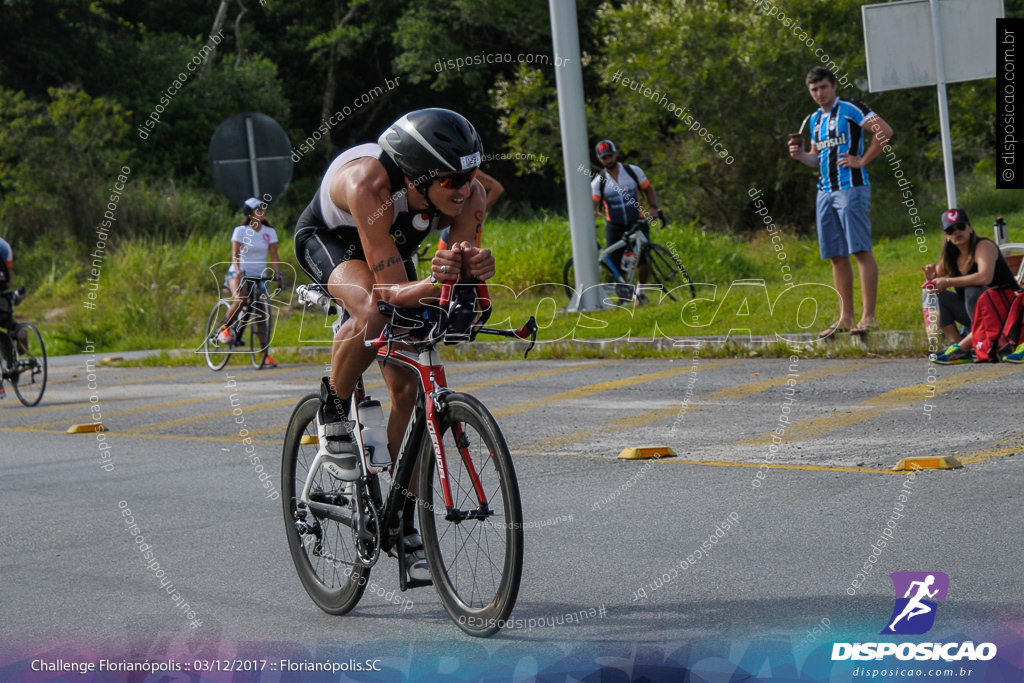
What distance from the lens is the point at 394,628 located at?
4.45m

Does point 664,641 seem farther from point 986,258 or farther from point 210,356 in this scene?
point 210,356

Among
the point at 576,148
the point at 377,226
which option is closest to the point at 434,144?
the point at 377,226

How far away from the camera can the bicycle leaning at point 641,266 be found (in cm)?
1516

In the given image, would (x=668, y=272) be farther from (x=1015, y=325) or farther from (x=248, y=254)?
(x=1015, y=325)

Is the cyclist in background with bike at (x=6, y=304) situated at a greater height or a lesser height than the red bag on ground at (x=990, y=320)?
greater

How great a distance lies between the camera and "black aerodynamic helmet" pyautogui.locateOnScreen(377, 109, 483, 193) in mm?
4105

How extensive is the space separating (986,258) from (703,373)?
8.10 ft

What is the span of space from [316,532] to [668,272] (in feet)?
36.3

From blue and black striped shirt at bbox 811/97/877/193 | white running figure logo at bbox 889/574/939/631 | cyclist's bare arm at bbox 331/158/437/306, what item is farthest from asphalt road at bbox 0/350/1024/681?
blue and black striped shirt at bbox 811/97/877/193

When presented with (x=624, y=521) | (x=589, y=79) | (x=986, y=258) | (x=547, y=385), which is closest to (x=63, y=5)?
(x=589, y=79)

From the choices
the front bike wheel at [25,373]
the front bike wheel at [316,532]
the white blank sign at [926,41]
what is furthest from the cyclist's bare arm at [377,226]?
the front bike wheel at [25,373]

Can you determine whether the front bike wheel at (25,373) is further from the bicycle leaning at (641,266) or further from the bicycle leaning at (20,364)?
Result: the bicycle leaning at (641,266)

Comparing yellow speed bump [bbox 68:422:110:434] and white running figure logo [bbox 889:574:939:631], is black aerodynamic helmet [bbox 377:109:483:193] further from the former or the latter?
yellow speed bump [bbox 68:422:110:434]

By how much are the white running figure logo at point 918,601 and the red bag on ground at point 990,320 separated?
584cm
